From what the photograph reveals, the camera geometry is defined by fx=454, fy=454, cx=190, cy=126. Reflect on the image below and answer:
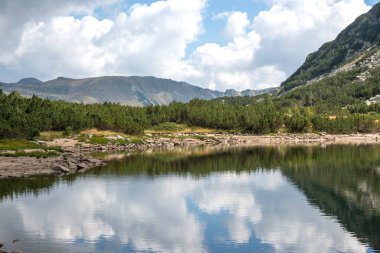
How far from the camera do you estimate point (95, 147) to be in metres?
130

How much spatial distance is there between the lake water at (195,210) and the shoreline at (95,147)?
598cm

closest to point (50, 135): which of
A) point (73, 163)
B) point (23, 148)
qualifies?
point (23, 148)

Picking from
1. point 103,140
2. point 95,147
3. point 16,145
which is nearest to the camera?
point 16,145

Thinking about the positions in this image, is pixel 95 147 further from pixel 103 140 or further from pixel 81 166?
pixel 81 166

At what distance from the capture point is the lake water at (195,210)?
39938mm

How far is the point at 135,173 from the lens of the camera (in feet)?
278

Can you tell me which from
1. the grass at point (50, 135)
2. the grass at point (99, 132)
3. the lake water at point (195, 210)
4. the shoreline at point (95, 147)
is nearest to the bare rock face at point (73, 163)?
the shoreline at point (95, 147)

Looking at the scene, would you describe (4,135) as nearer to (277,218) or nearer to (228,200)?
(228,200)

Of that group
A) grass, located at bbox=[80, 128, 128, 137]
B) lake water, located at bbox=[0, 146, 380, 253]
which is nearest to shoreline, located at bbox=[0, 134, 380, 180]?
lake water, located at bbox=[0, 146, 380, 253]

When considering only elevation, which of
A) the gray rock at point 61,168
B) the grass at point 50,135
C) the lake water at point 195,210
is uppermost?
the grass at point 50,135

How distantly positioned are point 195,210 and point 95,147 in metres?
81.4

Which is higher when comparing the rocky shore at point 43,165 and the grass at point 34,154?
the grass at point 34,154

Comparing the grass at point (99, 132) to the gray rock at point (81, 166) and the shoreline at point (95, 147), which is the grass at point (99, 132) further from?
the gray rock at point (81, 166)

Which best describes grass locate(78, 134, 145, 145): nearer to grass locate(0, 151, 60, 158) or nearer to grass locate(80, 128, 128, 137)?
grass locate(80, 128, 128, 137)
